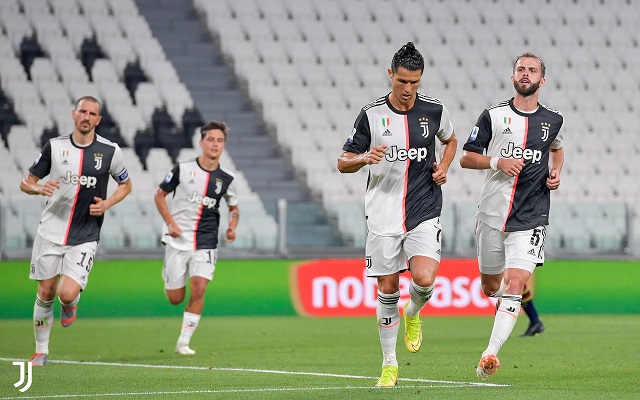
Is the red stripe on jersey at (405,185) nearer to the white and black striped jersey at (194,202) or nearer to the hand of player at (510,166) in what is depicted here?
the hand of player at (510,166)

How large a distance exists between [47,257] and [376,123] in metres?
3.73

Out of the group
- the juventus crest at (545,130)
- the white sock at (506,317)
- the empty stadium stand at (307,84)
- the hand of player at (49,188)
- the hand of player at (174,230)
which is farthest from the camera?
the empty stadium stand at (307,84)

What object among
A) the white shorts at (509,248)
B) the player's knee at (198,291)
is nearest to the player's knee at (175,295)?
the player's knee at (198,291)

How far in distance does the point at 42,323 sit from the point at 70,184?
1.26m

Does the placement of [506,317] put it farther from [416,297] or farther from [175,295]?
[175,295]

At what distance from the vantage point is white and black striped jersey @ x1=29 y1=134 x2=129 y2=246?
10.5 m

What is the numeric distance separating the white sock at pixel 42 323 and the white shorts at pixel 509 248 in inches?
154

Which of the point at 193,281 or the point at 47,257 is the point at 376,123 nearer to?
the point at 47,257

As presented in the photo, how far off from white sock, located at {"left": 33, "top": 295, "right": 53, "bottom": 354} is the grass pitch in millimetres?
214

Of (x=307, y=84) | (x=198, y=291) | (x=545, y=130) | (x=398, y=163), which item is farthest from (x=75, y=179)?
(x=307, y=84)

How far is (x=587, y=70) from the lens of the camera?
25.6 meters

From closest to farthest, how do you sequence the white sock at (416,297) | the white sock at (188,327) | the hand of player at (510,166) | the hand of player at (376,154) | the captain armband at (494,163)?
1. the hand of player at (376,154)
2. the white sock at (416,297)
3. the hand of player at (510,166)
4. the captain armband at (494,163)
5. the white sock at (188,327)

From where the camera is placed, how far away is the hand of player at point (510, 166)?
8.56 metres

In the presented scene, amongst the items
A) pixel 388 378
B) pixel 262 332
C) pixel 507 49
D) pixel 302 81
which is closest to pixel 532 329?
pixel 262 332
